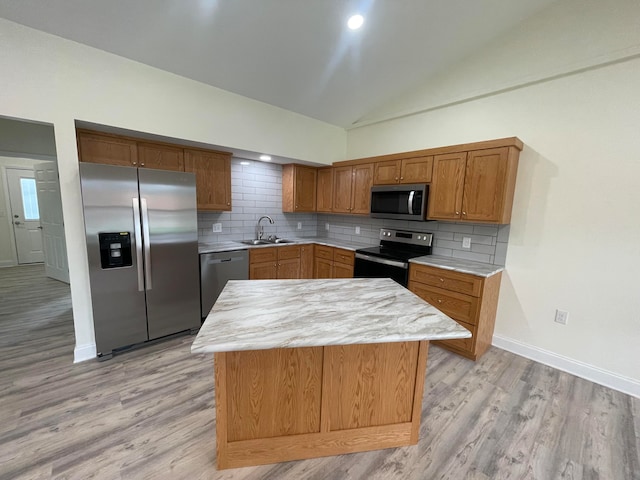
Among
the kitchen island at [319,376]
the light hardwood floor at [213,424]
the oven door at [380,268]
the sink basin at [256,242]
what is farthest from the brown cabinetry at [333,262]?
the kitchen island at [319,376]

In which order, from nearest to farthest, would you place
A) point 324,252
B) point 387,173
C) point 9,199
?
point 387,173 → point 324,252 → point 9,199

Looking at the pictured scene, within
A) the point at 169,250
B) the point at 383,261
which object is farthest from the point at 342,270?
the point at 169,250

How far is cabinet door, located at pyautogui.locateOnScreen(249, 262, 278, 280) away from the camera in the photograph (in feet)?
11.6

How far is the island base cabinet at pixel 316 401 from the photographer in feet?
4.68

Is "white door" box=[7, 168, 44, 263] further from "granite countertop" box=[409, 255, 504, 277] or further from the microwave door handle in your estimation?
"granite countertop" box=[409, 255, 504, 277]

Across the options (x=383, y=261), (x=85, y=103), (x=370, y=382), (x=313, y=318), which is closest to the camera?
(x=313, y=318)

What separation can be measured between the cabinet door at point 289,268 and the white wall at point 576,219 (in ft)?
8.58

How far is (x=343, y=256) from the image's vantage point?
384 cm

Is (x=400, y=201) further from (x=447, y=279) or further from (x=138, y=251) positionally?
(x=138, y=251)

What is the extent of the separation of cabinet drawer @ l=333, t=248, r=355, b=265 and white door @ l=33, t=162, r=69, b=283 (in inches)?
181

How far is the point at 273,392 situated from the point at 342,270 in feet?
8.21

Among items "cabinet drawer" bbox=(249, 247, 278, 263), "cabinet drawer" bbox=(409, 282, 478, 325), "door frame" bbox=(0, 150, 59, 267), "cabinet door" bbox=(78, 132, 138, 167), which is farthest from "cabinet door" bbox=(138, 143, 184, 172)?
"door frame" bbox=(0, 150, 59, 267)

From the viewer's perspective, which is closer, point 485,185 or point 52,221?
point 485,185

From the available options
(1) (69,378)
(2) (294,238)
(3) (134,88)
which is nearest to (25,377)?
(1) (69,378)
